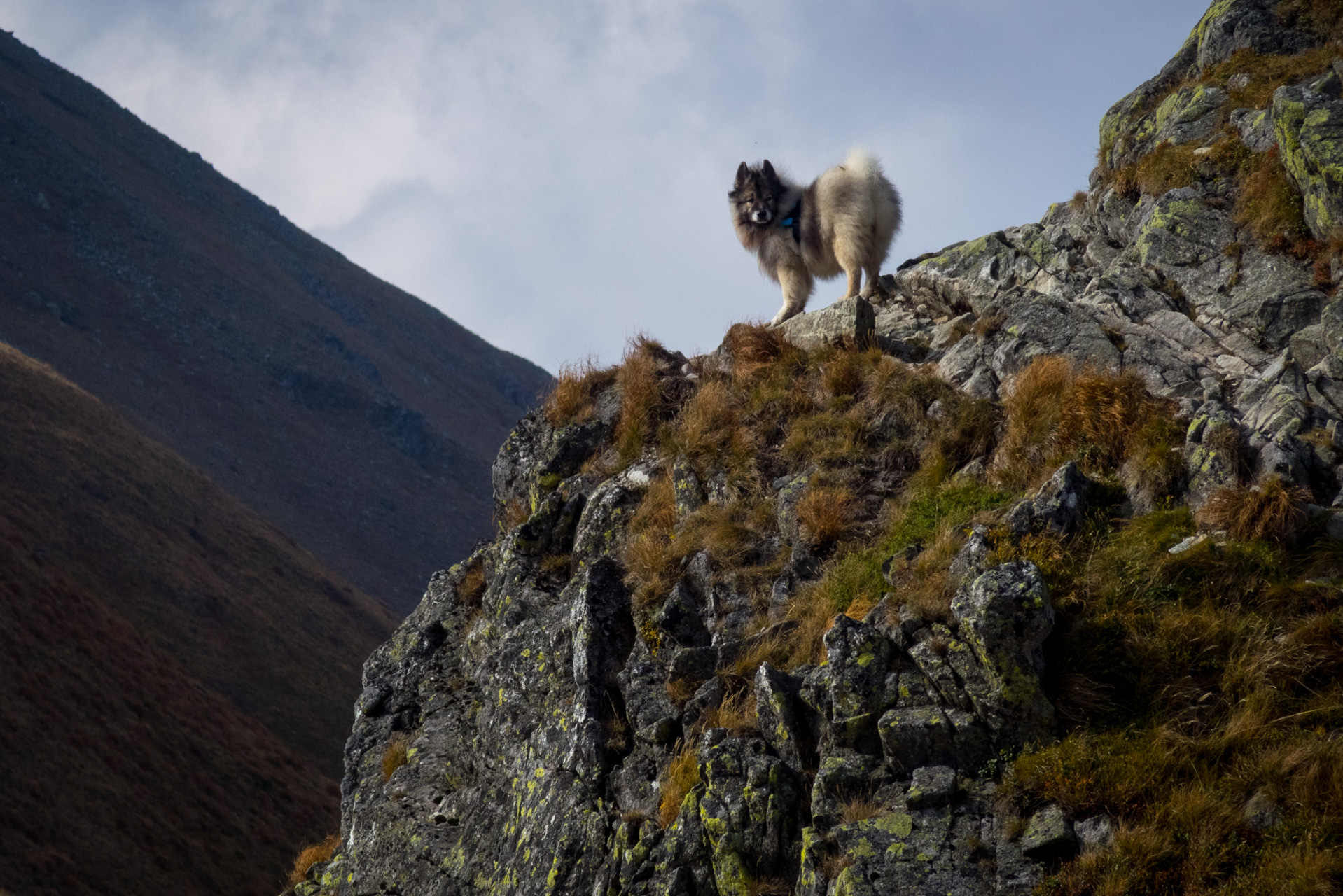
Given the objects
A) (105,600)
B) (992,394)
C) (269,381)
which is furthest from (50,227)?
(992,394)

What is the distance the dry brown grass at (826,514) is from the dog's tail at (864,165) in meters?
5.56

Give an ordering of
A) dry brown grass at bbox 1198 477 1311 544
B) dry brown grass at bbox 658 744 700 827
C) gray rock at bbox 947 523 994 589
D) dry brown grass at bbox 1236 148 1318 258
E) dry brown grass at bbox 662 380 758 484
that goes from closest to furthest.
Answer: dry brown grass at bbox 1198 477 1311 544 < gray rock at bbox 947 523 994 589 < dry brown grass at bbox 658 744 700 827 < dry brown grass at bbox 1236 148 1318 258 < dry brown grass at bbox 662 380 758 484

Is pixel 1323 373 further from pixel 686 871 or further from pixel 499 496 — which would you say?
pixel 499 496

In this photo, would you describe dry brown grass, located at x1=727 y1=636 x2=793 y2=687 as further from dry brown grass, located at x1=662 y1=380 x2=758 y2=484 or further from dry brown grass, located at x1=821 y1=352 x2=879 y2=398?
dry brown grass, located at x1=821 y1=352 x2=879 y2=398

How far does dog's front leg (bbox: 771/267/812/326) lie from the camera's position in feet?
42.2

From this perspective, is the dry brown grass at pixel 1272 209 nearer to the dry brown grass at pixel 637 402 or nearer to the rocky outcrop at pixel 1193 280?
the rocky outcrop at pixel 1193 280

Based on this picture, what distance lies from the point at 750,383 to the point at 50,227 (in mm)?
125873

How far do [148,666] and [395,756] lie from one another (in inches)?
1786

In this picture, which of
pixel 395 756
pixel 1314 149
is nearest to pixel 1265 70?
pixel 1314 149

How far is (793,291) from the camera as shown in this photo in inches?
509

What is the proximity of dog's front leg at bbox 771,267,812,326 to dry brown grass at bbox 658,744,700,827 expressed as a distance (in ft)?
24.0

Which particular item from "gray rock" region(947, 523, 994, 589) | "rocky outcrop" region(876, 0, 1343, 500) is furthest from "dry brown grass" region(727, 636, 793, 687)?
"rocky outcrop" region(876, 0, 1343, 500)

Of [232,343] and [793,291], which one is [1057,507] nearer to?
[793,291]

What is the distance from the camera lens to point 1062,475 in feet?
23.7
